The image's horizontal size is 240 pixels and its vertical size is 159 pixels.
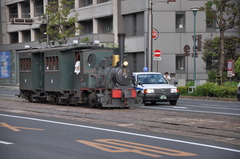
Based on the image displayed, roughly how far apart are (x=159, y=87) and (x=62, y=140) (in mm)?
14546

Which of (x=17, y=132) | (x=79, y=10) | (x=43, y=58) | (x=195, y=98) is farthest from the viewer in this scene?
(x=79, y=10)

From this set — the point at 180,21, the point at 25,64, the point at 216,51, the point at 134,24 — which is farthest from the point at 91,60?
the point at 134,24

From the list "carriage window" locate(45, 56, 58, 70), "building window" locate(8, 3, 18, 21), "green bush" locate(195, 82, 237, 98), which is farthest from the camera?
"building window" locate(8, 3, 18, 21)

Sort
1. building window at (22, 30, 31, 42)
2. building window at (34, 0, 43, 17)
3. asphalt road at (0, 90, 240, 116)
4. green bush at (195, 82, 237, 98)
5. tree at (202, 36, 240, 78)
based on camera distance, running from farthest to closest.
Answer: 1. building window at (22, 30, 31, 42)
2. building window at (34, 0, 43, 17)
3. tree at (202, 36, 240, 78)
4. green bush at (195, 82, 237, 98)
5. asphalt road at (0, 90, 240, 116)

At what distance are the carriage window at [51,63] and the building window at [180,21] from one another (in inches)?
1078

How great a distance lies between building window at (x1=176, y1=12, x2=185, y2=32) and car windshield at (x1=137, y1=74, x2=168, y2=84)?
26.2m

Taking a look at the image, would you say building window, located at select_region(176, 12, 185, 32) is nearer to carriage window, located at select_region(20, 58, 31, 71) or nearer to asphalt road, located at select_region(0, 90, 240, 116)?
carriage window, located at select_region(20, 58, 31, 71)

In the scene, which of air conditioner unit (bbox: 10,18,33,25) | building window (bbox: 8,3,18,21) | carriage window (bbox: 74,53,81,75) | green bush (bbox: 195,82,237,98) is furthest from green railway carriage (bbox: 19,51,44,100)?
building window (bbox: 8,3,18,21)

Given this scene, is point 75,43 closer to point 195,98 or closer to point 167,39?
point 195,98

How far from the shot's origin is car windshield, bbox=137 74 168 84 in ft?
91.8

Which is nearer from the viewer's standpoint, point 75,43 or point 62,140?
point 62,140

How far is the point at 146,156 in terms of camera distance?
10.4 m

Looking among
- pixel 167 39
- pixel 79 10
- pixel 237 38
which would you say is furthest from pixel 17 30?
pixel 237 38

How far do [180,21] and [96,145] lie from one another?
1713 inches
